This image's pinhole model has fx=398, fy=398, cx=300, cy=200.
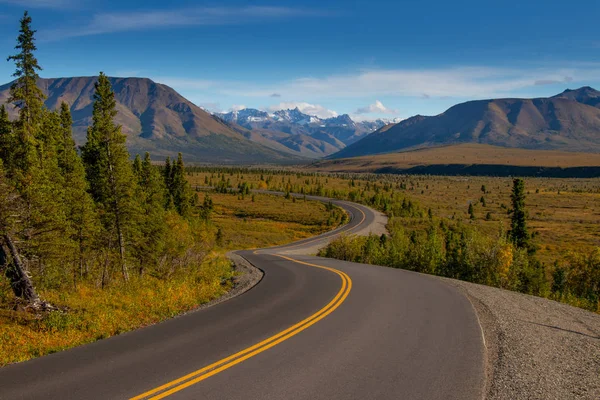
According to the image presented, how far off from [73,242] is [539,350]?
2103 cm

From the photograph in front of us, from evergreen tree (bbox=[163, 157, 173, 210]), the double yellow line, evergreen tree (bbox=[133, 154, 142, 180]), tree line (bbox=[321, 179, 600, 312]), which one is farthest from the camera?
Answer: evergreen tree (bbox=[163, 157, 173, 210])

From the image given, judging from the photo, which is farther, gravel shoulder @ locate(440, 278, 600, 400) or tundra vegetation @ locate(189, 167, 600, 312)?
tundra vegetation @ locate(189, 167, 600, 312)

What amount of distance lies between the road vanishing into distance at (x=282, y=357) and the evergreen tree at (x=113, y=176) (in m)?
15.9

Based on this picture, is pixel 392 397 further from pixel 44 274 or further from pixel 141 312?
pixel 44 274

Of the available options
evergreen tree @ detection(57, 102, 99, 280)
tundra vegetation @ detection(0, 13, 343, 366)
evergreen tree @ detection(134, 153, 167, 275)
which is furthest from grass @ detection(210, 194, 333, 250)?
evergreen tree @ detection(57, 102, 99, 280)

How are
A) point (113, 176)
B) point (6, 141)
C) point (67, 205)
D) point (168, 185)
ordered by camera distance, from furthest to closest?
point (168, 185), point (113, 176), point (67, 205), point (6, 141)

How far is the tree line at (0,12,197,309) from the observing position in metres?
15.6

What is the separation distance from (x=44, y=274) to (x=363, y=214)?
76.2 m

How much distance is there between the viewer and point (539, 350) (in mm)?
9617

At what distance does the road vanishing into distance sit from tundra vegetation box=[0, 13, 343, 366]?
61.0 inches

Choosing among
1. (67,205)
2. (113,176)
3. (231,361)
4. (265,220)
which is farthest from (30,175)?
(265,220)

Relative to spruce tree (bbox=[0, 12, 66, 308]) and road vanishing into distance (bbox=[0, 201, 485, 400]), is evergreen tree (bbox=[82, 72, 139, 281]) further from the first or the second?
road vanishing into distance (bbox=[0, 201, 485, 400])

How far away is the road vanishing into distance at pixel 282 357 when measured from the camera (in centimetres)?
739

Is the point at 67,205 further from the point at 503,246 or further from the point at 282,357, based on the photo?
the point at 503,246
